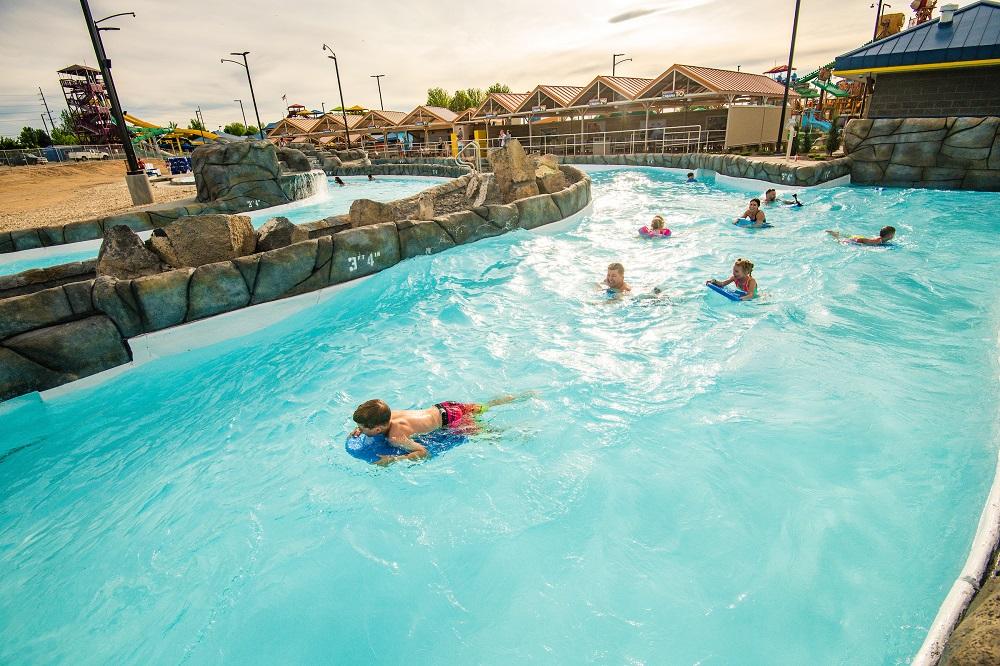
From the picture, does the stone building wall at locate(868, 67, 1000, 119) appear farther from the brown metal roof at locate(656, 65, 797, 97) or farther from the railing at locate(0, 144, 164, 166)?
the railing at locate(0, 144, 164, 166)

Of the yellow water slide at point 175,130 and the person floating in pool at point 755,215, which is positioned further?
the yellow water slide at point 175,130

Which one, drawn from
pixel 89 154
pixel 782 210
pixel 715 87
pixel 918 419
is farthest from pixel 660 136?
pixel 89 154

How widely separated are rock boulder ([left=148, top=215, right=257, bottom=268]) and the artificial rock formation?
6.27m

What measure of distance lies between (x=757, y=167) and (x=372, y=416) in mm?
17591

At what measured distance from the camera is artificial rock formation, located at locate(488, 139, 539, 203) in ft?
37.6

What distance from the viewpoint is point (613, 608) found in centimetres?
294

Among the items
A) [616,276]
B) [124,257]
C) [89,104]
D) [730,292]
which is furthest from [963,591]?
[89,104]

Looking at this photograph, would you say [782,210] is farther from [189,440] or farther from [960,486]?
[189,440]

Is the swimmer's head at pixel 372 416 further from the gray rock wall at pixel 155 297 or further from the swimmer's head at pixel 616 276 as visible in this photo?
the swimmer's head at pixel 616 276

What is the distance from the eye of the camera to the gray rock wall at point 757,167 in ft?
49.3

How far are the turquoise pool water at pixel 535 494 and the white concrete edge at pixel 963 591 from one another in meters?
0.57

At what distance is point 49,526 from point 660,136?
91.9ft

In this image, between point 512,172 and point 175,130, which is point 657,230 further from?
point 175,130

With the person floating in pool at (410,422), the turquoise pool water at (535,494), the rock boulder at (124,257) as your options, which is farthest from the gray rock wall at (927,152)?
the rock boulder at (124,257)
